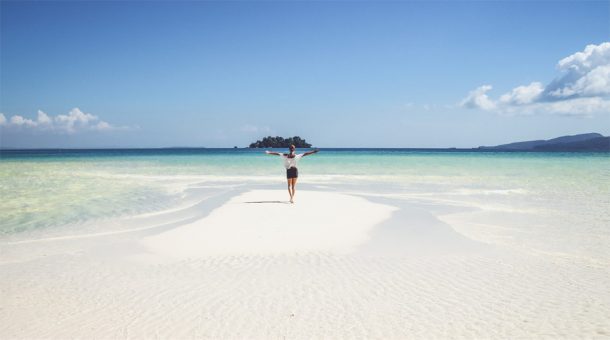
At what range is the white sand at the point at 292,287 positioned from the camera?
4504 mm

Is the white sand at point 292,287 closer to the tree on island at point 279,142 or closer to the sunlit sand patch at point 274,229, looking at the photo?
the sunlit sand patch at point 274,229

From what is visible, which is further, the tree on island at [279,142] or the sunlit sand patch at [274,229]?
the tree on island at [279,142]

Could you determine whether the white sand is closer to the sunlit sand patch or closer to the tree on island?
the sunlit sand patch

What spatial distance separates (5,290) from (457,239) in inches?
328

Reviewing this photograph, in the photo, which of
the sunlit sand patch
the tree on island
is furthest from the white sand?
the tree on island

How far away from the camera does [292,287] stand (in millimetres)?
5676

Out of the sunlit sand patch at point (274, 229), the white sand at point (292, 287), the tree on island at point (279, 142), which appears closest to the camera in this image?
the white sand at point (292, 287)

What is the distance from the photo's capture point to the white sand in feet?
14.8

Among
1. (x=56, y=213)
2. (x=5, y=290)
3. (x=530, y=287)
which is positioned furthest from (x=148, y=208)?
(x=530, y=287)

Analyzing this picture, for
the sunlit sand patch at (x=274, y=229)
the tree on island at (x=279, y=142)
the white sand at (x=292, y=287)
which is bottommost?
the white sand at (x=292, y=287)

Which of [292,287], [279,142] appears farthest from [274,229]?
[279,142]

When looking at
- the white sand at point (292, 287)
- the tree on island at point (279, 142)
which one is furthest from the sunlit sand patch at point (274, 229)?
the tree on island at point (279, 142)

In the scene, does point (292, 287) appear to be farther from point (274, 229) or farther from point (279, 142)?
point (279, 142)

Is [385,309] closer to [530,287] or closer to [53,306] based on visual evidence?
[530,287]
